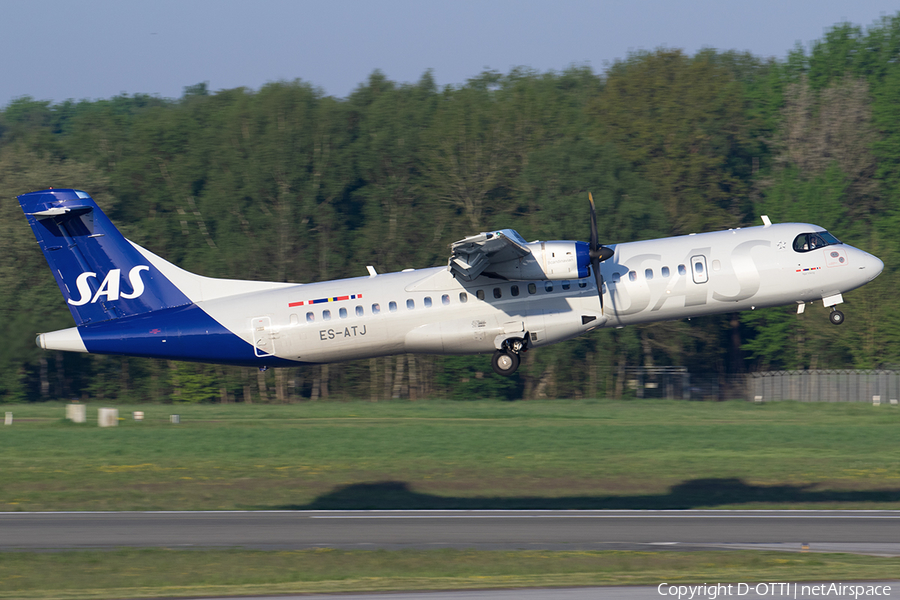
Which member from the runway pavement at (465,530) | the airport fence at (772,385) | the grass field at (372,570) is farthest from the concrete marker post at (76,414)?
the airport fence at (772,385)

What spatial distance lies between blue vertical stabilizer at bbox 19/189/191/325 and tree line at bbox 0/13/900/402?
78.9 ft

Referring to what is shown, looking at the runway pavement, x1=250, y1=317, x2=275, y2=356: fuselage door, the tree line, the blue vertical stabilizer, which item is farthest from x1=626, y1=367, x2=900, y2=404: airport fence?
the blue vertical stabilizer

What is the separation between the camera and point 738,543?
19797 mm

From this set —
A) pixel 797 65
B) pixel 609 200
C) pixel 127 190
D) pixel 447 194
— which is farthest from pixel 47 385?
pixel 797 65

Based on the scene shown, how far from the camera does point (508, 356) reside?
2644 centimetres

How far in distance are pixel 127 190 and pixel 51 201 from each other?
4145cm

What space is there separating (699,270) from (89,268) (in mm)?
16866

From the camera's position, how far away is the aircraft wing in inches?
944

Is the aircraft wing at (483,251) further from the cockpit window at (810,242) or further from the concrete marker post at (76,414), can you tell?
the concrete marker post at (76,414)

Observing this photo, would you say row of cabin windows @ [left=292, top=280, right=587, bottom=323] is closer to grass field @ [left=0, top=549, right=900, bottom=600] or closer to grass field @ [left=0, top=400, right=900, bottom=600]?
grass field @ [left=0, top=400, right=900, bottom=600]

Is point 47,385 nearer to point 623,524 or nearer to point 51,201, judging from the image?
point 51,201

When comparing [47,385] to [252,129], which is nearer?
[47,385]

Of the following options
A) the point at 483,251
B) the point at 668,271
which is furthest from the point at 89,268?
the point at 668,271

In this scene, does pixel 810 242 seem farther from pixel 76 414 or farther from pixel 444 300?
pixel 76 414
